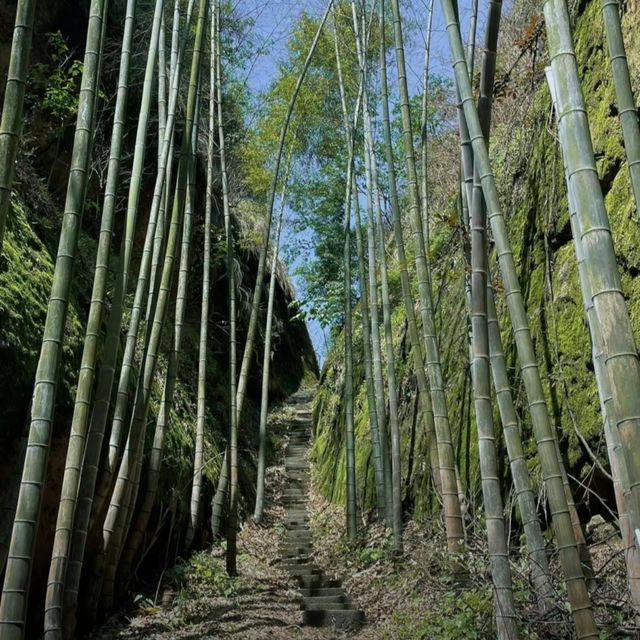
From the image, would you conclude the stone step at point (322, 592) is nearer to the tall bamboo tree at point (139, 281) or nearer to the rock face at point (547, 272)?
the rock face at point (547, 272)

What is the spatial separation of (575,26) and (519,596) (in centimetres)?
390

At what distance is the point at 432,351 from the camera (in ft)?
14.4

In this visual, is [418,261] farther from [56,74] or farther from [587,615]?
[56,74]

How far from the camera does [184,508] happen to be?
6445mm

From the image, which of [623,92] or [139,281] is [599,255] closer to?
[623,92]

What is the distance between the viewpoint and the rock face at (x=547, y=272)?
3.99 m

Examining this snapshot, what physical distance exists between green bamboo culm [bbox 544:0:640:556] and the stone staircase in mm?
3616

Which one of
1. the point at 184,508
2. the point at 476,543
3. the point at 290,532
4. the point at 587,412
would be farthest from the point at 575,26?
the point at 290,532

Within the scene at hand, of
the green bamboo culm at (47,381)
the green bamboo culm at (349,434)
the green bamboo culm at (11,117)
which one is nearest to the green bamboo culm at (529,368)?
the green bamboo culm at (47,381)

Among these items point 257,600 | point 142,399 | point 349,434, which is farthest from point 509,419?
point 349,434

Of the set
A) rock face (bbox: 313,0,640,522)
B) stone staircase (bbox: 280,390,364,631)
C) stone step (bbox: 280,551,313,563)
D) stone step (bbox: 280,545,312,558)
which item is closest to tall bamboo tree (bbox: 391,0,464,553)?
rock face (bbox: 313,0,640,522)

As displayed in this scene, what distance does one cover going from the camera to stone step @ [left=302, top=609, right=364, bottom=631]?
482cm

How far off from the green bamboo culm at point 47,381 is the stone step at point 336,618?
2.80 meters

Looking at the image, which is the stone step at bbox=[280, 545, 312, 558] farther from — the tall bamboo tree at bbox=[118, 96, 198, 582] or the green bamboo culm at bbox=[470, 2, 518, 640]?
the green bamboo culm at bbox=[470, 2, 518, 640]
